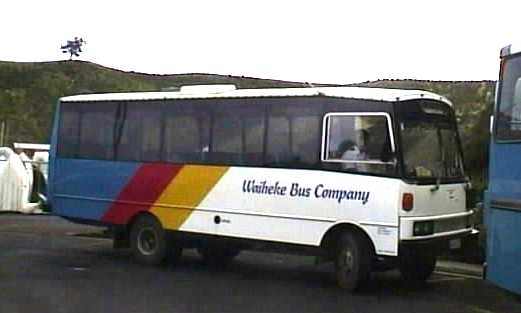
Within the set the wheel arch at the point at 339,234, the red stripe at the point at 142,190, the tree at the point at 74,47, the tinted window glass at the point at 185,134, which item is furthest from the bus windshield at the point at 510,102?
the tree at the point at 74,47

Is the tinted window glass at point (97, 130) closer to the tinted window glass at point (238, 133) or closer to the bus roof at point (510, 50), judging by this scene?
the tinted window glass at point (238, 133)

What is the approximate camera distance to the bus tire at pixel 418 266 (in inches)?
492

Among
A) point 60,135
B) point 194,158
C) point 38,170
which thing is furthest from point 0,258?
point 38,170

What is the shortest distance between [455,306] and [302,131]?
332 cm

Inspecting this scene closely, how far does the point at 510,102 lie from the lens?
32.8 feet

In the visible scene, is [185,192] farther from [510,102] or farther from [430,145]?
[510,102]

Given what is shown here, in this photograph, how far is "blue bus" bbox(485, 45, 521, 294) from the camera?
31.4 feet

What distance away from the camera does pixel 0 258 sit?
50.7ft

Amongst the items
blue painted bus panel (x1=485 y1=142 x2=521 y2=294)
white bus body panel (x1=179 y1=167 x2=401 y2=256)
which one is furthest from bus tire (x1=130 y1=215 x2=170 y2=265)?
blue painted bus panel (x1=485 y1=142 x2=521 y2=294)

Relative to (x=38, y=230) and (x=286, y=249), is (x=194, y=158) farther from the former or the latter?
(x=38, y=230)

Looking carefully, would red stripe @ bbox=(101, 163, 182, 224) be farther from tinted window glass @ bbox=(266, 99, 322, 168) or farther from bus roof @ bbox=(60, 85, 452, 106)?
tinted window glass @ bbox=(266, 99, 322, 168)

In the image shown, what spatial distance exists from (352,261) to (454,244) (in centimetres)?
149

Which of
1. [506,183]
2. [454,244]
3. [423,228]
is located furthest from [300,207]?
[506,183]

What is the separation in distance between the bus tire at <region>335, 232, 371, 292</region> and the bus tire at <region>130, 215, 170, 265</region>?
340cm
